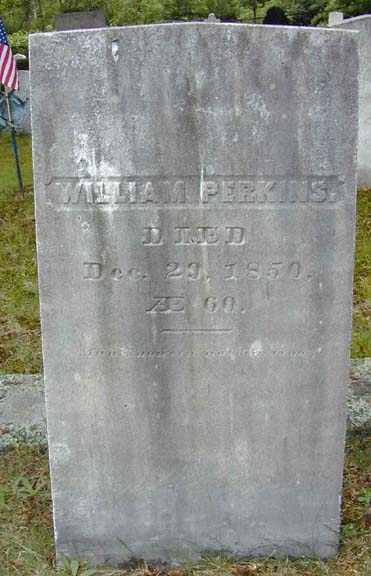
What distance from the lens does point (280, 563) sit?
2898mm

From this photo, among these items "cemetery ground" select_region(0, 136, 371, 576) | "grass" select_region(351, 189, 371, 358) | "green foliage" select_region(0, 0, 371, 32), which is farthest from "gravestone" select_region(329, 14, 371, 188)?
"green foliage" select_region(0, 0, 371, 32)

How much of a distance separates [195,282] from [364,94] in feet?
22.0

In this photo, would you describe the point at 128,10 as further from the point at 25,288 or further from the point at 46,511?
the point at 46,511

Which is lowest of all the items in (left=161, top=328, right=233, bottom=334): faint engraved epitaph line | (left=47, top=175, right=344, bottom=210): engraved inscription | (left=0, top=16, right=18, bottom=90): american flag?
(left=161, top=328, right=233, bottom=334): faint engraved epitaph line

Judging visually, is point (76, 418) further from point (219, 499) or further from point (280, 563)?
point (280, 563)

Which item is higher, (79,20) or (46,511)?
(79,20)

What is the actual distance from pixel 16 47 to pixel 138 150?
2333 cm

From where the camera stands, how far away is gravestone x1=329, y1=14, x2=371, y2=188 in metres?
8.31

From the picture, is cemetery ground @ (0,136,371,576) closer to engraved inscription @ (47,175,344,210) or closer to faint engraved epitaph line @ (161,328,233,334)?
faint engraved epitaph line @ (161,328,233,334)

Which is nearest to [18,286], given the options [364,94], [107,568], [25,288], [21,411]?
[25,288]

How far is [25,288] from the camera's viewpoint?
625 centimetres

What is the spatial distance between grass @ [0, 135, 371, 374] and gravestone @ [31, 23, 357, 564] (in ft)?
7.10

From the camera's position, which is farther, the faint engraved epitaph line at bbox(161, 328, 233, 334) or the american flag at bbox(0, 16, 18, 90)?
the american flag at bbox(0, 16, 18, 90)

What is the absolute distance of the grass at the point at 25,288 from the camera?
16.3ft
